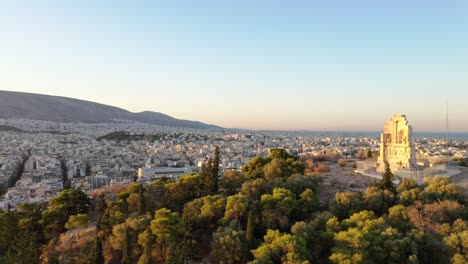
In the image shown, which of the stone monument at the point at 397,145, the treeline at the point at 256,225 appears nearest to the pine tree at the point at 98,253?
the treeline at the point at 256,225

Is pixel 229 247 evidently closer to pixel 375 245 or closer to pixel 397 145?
pixel 375 245

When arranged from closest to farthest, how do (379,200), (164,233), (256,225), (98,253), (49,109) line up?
1. (98,253)
2. (164,233)
3. (256,225)
4. (379,200)
5. (49,109)

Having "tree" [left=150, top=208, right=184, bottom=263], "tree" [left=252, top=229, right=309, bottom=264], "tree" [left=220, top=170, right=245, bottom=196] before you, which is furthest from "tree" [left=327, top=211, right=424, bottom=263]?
"tree" [left=220, top=170, right=245, bottom=196]

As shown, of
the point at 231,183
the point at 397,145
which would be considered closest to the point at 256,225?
the point at 231,183

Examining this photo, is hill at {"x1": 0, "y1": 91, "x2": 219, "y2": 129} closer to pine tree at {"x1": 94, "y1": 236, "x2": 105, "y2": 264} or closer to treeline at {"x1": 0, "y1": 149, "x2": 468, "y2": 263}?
treeline at {"x1": 0, "y1": 149, "x2": 468, "y2": 263}

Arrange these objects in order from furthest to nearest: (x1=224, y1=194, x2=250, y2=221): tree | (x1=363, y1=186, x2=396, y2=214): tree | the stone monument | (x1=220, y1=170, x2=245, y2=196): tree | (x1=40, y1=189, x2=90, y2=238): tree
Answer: the stone monument
(x1=220, y1=170, x2=245, y2=196): tree
(x1=40, y1=189, x2=90, y2=238): tree
(x1=363, y1=186, x2=396, y2=214): tree
(x1=224, y1=194, x2=250, y2=221): tree

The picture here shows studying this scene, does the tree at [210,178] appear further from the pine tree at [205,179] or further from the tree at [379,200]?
the tree at [379,200]
